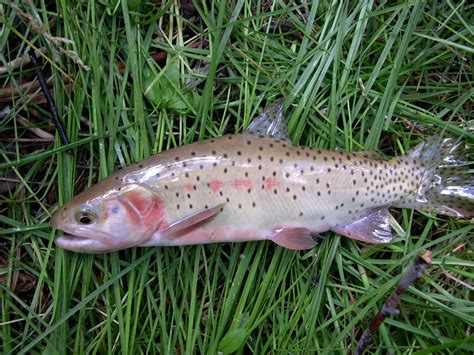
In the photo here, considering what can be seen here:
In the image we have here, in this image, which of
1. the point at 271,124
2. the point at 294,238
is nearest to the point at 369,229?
the point at 294,238

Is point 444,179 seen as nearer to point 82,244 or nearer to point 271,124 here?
point 271,124

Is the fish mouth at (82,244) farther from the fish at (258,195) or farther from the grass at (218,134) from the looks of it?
the grass at (218,134)

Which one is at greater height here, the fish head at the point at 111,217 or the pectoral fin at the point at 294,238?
the fish head at the point at 111,217

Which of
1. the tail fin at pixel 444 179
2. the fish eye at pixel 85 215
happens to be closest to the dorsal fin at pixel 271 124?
the tail fin at pixel 444 179

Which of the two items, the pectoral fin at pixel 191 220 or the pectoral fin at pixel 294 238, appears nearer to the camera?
the pectoral fin at pixel 191 220

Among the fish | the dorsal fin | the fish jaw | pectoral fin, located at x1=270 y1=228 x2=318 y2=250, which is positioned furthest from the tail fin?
the fish jaw
